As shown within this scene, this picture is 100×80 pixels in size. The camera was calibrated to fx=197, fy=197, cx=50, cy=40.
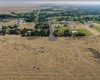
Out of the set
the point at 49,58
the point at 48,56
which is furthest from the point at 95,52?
the point at 49,58

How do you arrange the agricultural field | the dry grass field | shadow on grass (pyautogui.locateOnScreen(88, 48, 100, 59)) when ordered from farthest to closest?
shadow on grass (pyautogui.locateOnScreen(88, 48, 100, 59)) → the agricultural field → the dry grass field

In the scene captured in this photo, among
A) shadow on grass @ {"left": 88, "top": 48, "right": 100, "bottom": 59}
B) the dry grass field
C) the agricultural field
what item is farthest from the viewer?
shadow on grass @ {"left": 88, "top": 48, "right": 100, "bottom": 59}

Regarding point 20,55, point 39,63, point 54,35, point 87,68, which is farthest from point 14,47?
point 87,68

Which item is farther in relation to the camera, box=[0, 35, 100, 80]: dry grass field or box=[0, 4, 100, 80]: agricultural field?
box=[0, 4, 100, 80]: agricultural field

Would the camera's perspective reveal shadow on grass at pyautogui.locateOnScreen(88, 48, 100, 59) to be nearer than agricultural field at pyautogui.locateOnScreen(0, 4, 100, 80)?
No

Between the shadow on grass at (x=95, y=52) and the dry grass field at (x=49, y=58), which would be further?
the shadow on grass at (x=95, y=52)

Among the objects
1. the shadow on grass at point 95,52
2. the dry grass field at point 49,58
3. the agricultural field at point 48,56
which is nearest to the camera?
the dry grass field at point 49,58

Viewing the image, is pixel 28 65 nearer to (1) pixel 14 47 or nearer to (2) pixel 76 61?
(2) pixel 76 61

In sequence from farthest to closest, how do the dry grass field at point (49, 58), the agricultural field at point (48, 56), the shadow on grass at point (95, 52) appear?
the shadow on grass at point (95, 52) < the agricultural field at point (48, 56) < the dry grass field at point (49, 58)
